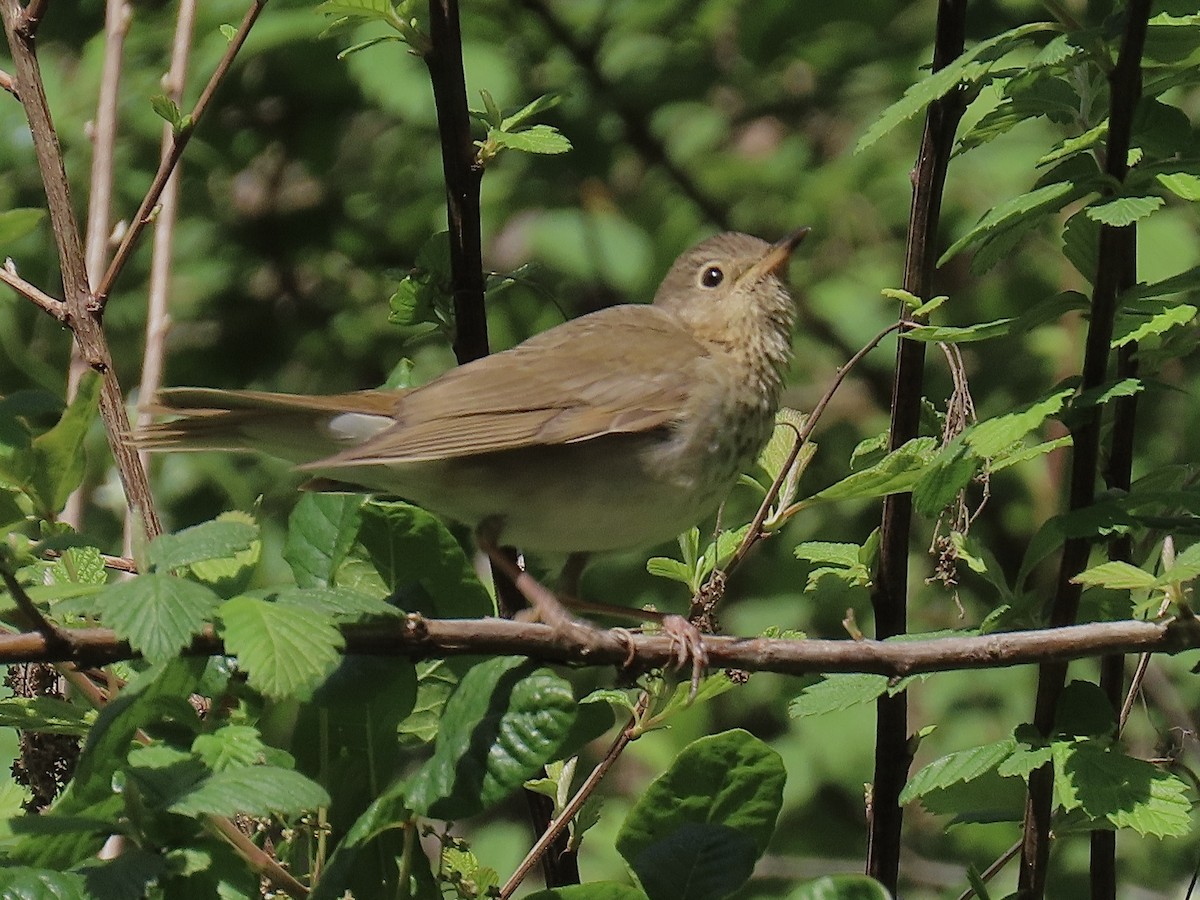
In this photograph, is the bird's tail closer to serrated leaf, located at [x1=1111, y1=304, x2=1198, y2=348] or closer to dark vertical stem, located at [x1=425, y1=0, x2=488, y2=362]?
dark vertical stem, located at [x1=425, y1=0, x2=488, y2=362]

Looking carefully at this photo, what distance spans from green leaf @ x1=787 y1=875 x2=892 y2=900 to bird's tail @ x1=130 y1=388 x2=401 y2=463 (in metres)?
1.34

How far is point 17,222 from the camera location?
145cm

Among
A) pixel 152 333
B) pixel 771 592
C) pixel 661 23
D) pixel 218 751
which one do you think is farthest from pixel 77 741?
pixel 661 23

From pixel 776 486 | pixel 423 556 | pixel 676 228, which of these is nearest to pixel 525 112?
pixel 776 486

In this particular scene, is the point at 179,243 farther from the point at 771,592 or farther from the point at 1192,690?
the point at 1192,690

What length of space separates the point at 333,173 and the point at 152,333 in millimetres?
2630

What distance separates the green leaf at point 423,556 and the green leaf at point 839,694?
0.42 meters

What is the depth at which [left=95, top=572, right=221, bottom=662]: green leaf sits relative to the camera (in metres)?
1.30

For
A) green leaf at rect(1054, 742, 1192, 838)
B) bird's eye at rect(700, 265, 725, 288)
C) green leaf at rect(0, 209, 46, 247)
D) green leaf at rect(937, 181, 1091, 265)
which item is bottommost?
green leaf at rect(1054, 742, 1192, 838)

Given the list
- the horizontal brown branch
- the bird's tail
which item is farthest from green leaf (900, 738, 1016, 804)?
the bird's tail

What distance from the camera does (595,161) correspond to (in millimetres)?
4562

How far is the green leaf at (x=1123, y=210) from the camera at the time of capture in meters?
1.58

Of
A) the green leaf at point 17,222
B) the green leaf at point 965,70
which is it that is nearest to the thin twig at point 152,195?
the green leaf at point 17,222

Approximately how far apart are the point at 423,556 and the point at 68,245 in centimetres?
73
